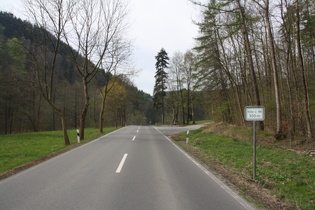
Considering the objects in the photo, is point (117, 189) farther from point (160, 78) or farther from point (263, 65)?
point (160, 78)

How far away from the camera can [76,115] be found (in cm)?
5266

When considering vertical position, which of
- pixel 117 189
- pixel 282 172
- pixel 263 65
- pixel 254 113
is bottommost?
pixel 282 172

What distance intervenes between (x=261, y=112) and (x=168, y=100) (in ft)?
143

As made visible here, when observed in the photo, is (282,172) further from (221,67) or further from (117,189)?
(221,67)

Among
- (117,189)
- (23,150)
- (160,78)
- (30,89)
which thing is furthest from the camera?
(160,78)

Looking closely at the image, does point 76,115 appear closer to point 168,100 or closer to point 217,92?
point 168,100

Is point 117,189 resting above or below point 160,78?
below

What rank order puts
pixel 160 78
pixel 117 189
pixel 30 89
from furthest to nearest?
pixel 160 78 < pixel 30 89 < pixel 117 189

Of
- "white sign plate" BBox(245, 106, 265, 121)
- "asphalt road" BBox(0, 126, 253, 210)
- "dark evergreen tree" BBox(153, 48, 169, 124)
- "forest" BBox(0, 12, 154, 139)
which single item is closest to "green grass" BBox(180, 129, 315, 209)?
"asphalt road" BBox(0, 126, 253, 210)

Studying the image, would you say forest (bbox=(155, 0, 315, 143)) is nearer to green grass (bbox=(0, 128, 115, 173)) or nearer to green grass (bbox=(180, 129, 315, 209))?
green grass (bbox=(180, 129, 315, 209))

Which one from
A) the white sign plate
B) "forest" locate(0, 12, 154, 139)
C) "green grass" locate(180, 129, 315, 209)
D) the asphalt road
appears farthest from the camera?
"forest" locate(0, 12, 154, 139)

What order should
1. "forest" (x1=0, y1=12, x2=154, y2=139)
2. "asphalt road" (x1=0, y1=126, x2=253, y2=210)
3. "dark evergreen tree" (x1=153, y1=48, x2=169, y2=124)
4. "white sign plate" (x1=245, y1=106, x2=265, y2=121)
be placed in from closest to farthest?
"asphalt road" (x1=0, y1=126, x2=253, y2=210) → "white sign plate" (x1=245, y1=106, x2=265, y2=121) → "forest" (x1=0, y1=12, x2=154, y2=139) → "dark evergreen tree" (x1=153, y1=48, x2=169, y2=124)

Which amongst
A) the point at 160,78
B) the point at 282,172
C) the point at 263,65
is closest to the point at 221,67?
the point at 263,65

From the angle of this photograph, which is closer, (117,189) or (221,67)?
(117,189)
